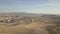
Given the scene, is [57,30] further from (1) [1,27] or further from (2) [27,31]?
(1) [1,27]

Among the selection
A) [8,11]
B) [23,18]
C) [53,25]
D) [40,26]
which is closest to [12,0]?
[8,11]

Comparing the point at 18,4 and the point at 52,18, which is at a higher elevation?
the point at 18,4

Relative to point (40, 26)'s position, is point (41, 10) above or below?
above

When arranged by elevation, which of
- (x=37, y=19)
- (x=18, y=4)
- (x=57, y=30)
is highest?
(x=18, y=4)

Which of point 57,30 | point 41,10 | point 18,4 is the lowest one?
point 57,30

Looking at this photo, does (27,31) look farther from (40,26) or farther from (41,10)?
(41,10)

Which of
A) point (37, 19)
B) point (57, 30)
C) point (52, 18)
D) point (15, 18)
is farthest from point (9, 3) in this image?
point (57, 30)

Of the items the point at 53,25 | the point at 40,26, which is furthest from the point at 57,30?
the point at 40,26

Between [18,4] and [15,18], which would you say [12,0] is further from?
[15,18]
